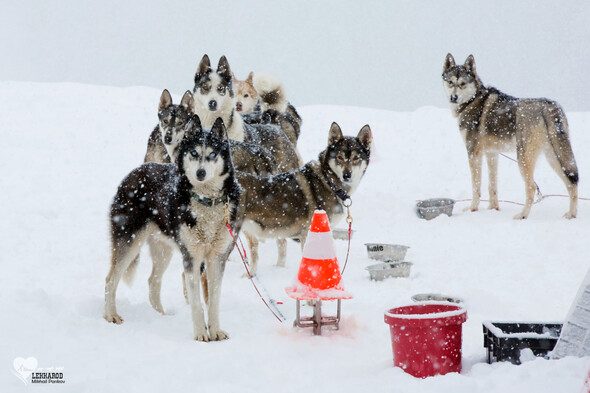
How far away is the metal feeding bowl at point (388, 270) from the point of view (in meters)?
5.10

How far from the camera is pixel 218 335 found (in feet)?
11.4

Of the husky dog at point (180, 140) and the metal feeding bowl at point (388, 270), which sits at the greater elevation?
the husky dog at point (180, 140)

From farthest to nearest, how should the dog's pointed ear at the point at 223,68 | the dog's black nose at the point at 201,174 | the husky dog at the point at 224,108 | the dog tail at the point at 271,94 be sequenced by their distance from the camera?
the dog tail at the point at 271,94
the dog's pointed ear at the point at 223,68
the husky dog at the point at 224,108
the dog's black nose at the point at 201,174

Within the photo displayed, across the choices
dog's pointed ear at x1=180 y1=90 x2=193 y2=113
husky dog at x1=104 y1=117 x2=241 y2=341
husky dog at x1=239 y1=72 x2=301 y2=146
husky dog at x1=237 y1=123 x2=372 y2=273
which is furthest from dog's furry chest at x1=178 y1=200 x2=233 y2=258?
husky dog at x1=239 y1=72 x2=301 y2=146

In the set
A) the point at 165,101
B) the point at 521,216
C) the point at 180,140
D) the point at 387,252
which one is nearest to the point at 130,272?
the point at 180,140

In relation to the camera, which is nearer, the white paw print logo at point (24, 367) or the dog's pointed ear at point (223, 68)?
the white paw print logo at point (24, 367)

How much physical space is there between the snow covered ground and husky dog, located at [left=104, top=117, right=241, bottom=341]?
237 mm

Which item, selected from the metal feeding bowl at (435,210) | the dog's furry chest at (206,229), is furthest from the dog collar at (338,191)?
the metal feeding bowl at (435,210)

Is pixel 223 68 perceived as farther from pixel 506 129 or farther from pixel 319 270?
pixel 506 129

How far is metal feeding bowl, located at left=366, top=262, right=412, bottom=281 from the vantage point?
5.10m

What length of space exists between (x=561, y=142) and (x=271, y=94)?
3.92 m

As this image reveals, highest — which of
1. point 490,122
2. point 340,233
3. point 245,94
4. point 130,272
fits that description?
point 245,94

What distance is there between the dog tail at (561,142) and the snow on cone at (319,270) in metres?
4.83

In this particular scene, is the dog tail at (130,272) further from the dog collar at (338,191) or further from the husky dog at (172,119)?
the dog collar at (338,191)
